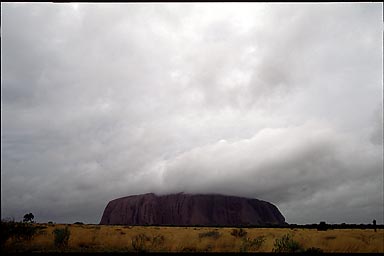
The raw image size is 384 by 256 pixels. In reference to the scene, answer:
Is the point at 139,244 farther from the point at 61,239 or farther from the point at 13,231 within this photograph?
the point at 13,231

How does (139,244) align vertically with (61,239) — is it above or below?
below

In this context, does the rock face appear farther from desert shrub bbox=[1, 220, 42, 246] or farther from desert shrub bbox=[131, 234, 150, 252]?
desert shrub bbox=[1, 220, 42, 246]

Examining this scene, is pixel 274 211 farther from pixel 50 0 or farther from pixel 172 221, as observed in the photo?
pixel 50 0

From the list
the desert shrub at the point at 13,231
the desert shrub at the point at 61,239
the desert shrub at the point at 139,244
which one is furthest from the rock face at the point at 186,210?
the desert shrub at the point at 13,231

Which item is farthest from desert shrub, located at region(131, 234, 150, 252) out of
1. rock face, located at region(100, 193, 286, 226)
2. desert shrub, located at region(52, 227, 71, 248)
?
rock face, located at region(100, 193, 286, 226)

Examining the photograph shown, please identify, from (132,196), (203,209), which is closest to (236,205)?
(203,209)

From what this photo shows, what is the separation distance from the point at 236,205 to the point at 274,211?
78.3 feet

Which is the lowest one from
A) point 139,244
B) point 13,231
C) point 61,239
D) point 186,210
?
point 186,210

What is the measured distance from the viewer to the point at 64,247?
17.5 meters

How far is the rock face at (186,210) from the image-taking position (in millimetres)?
170625

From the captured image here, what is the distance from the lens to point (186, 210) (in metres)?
176

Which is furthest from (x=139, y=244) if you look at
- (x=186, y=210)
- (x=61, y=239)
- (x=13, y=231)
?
(x=186, y=210)

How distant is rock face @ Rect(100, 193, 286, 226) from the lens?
560 feet

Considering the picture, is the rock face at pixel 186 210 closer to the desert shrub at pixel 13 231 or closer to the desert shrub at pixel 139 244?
the desert shrub at pixel 139 244
